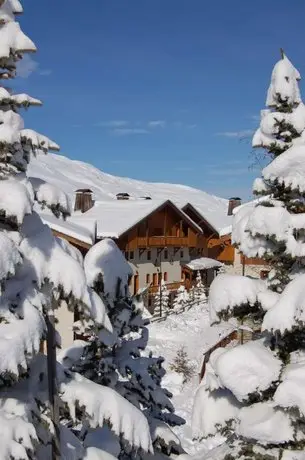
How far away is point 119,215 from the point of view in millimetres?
37969

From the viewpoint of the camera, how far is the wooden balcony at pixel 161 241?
127 feet

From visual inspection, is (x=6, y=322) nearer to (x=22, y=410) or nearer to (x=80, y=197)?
(x=22, y=410)

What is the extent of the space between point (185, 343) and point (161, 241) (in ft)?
40.6

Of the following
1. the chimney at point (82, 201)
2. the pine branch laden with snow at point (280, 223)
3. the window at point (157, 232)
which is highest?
the chimney at point (82, 201)

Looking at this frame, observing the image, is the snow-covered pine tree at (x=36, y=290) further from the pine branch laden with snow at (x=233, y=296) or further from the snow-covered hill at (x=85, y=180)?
the snow-covered hill at (x=85, y=180)

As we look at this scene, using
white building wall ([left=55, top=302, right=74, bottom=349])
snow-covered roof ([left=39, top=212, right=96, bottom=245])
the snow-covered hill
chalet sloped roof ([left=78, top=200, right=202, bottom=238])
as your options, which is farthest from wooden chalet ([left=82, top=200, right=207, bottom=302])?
the snow-covered hill

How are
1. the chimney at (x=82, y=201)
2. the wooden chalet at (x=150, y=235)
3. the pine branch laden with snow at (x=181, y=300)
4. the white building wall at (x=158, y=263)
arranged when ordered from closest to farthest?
the wooden chalet at (x=150, y=235) → the pine branch laden with snow at (x=181, y=300) → the white building wall at (x=158, y=263) → the chimney at (x=82, y=201)

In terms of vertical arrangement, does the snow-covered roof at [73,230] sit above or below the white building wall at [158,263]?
above

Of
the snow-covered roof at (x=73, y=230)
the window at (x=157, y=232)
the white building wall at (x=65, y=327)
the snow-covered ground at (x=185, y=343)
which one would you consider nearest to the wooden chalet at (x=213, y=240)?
the window at (x=157, y=232)

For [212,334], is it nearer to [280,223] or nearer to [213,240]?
[213,240]

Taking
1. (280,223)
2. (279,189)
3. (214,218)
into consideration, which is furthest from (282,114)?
(214,218)

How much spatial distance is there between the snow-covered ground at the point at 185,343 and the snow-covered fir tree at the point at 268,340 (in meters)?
11.2

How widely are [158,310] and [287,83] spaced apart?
30075 millimetres

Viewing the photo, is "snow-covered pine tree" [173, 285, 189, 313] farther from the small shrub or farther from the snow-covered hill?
the snow-covered hill
